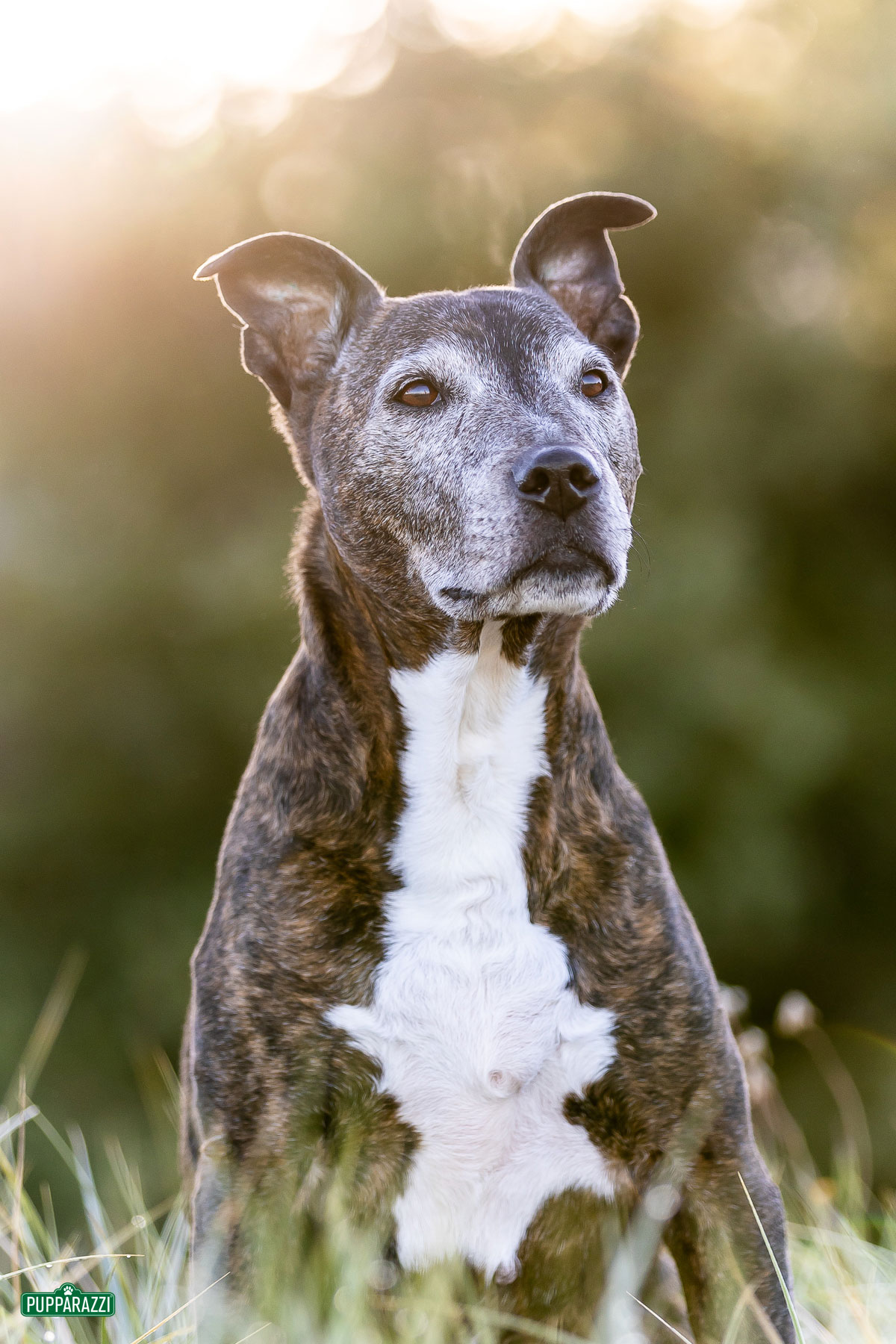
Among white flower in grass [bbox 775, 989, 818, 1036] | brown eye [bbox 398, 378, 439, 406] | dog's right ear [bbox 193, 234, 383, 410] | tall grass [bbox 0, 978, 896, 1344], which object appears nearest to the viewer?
tall grass [bbox 0, 978, 896, 1344]

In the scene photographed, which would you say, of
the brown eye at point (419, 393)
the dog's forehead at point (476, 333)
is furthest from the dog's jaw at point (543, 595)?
the dog's forehead at point (476, 333)

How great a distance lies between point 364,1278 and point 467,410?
1.80m

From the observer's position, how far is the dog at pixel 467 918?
2.85m

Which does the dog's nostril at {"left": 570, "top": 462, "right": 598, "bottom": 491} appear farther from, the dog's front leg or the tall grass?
the tall grass

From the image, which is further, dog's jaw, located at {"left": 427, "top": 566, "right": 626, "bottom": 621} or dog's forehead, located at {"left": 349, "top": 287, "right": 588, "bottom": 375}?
dog's forehead, located at {"left": 349, "top": 287, "right": 588, "bottom": 375}

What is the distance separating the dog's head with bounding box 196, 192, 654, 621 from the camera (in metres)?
2.85

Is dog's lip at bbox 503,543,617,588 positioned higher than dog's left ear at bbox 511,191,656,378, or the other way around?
dog's left ear at bbox 511,191,656,378

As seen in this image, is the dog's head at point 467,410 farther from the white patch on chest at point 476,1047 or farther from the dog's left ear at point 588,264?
the white patch on chest at point 476,1047

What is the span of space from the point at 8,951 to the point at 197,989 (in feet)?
23.8

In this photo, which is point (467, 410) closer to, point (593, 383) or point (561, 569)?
point (593, 383)

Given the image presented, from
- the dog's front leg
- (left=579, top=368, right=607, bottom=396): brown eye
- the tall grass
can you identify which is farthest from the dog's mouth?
the tall grass

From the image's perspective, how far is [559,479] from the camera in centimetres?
279

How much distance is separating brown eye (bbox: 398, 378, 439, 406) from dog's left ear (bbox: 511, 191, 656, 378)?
0.54 m

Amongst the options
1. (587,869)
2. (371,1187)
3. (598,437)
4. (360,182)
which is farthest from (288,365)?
(360,182)
